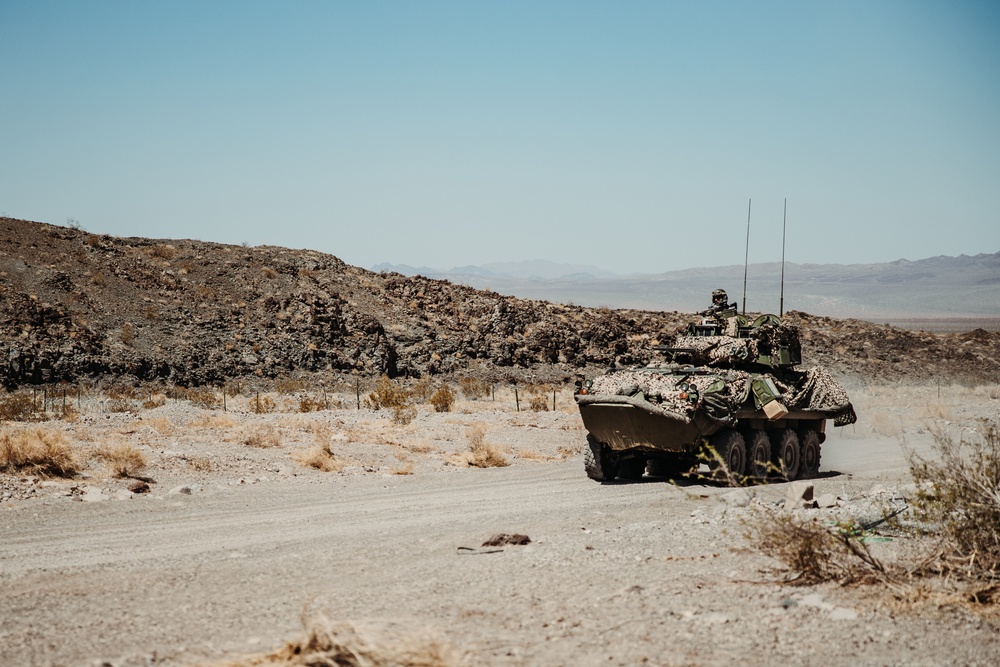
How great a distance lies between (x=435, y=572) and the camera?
28.7ft

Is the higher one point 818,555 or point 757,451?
point 818,555

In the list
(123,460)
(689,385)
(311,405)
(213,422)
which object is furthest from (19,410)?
(689,385)

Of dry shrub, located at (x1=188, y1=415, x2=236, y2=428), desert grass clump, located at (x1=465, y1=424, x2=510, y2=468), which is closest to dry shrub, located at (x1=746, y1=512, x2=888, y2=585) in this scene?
desert grass clump, located at (x1=465, y1=424, x2=510, y2=468)

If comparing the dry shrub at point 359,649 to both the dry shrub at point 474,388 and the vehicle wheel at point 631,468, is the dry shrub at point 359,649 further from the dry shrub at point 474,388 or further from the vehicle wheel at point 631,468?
the dry shrub at point 474,388

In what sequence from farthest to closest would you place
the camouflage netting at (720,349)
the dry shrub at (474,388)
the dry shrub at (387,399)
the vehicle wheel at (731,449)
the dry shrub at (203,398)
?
1. the dry shrub at (474,388)
2. the dry shrub at (203,398)
3. the dry shrub at (387,399)
4. the camouflage netting at (720,349)
5. the vehicle wheel at (731,449)

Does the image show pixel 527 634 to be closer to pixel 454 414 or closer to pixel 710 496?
pixel 710 496

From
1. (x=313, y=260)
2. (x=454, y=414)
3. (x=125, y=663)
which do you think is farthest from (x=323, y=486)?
(x=313, y=260)

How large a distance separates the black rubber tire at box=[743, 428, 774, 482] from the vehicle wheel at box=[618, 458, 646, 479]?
6.02ft

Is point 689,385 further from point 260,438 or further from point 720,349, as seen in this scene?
point 260,438

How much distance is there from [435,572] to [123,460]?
8.83 metres

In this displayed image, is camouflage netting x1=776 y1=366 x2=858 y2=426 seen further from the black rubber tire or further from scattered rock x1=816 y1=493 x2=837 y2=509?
scattered rock x1=816 y1=493 x2=837 y2=509

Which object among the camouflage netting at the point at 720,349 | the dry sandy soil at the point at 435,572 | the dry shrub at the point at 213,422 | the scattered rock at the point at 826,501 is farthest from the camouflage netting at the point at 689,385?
the dry shrub at the point at 213,422

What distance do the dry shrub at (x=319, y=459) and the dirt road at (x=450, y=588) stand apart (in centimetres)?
380

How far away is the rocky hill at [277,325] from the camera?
38.5 m
